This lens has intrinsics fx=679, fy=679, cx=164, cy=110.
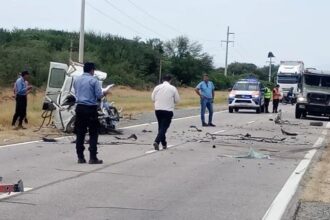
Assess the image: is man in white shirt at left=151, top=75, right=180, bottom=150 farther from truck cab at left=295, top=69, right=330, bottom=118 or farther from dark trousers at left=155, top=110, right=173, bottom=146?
truck cab at left=295, top=69, right=330, bottom=118

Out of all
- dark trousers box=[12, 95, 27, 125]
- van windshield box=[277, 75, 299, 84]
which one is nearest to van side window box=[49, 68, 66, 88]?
dark trousers box=[12, 95, 27, 125]

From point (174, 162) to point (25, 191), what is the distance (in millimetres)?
4747

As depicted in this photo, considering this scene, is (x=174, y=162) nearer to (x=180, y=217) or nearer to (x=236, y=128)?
(x=180, y=217)

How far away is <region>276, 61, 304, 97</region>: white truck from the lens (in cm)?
6272

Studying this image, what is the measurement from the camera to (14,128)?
21.5m

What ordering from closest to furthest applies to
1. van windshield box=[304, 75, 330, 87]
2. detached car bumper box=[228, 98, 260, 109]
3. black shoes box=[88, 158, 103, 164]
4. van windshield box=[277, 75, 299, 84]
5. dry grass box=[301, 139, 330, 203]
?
dry grass box=[301, 139, 330, 203] < black shoes box=[88, 158, 103, 164] < van windshield box=[304, 75, 330, 87] < detached car bumper box=[228, 98, 260, 109] < van windshield box=[277, 75, 299, 84]

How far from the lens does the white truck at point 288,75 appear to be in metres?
62.7

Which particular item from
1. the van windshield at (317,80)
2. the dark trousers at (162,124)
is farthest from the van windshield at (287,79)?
the dark trousers at (162,124)

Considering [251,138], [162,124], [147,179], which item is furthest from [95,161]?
[251,138]

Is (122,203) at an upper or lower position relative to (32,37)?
lower

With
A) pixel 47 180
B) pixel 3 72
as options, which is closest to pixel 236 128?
pixel 47 180

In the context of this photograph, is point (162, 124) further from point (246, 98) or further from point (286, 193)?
point (246, 98)

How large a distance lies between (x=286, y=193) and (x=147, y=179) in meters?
2.40

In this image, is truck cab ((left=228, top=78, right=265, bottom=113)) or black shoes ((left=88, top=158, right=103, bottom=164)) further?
truck cab ((left=228, top=78, right=265, bottom=113))
